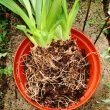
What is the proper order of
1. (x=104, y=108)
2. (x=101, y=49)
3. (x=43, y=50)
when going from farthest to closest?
(x=101, y=49)
(x=104, y=108)
(x=43, y=50)

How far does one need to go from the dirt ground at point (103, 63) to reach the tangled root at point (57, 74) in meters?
0.17

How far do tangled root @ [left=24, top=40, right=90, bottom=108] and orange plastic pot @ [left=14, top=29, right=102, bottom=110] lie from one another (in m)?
0.03

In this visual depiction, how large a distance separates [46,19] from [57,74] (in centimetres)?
26

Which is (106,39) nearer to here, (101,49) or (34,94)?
(101,49)

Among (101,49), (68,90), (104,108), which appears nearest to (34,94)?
(68,90)

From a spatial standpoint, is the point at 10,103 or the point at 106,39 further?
the point at 106,39

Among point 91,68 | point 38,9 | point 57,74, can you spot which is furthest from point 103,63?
point 38,9

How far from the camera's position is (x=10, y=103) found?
1849 mm

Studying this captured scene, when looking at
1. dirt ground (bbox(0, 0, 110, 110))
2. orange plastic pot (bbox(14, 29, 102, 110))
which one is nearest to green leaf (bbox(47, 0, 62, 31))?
orange plastic pot (bbox(14, 29, 102, 110))

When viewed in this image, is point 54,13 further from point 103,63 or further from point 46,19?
point 103,63

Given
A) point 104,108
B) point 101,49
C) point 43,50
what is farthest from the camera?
point 101,49

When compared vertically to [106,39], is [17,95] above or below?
below

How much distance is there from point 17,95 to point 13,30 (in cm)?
41

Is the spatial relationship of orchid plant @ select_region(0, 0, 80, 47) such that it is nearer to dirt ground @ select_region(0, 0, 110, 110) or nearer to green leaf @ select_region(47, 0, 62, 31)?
green leaf @ select_region(47, 0, 62, 31)
